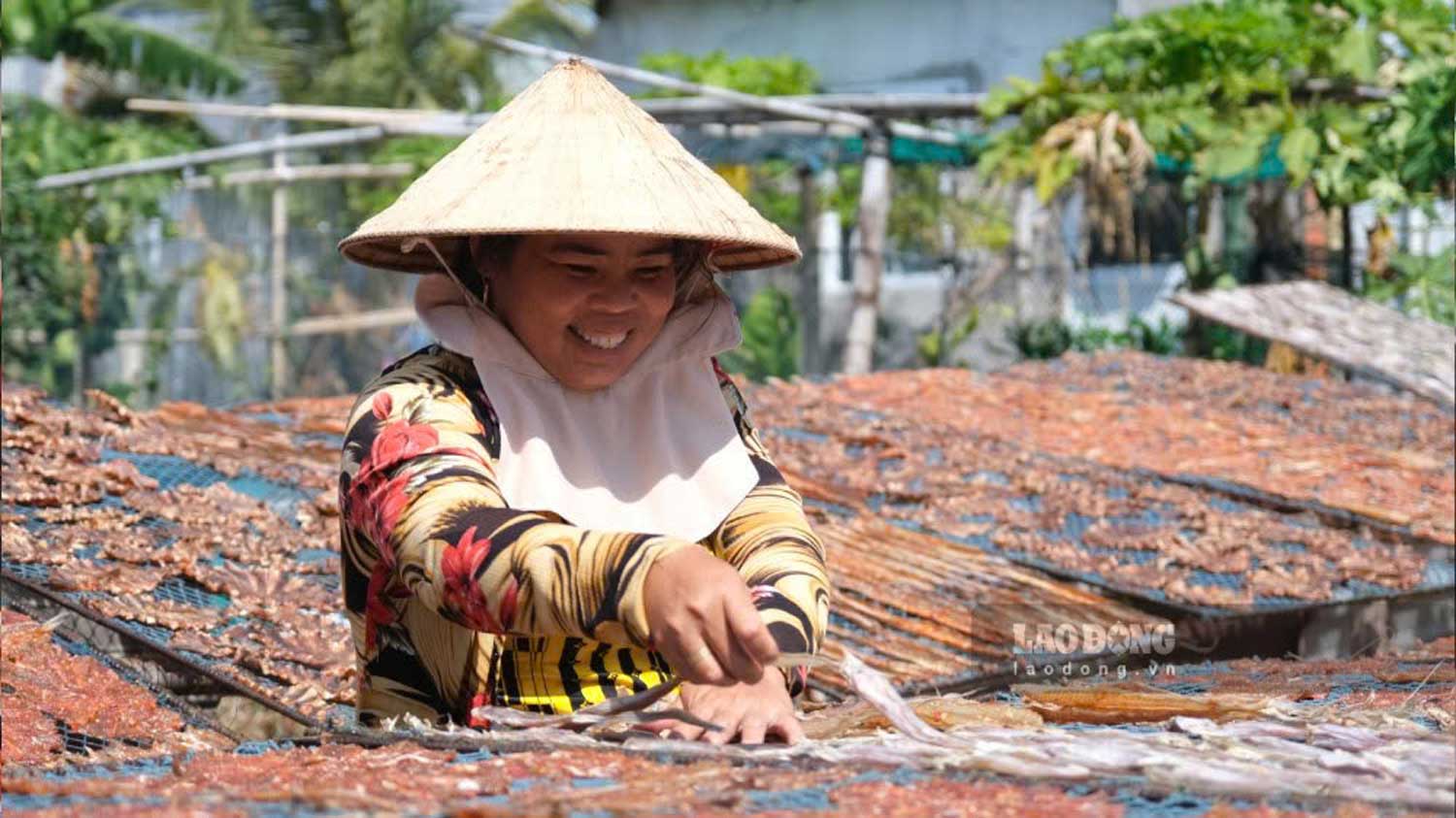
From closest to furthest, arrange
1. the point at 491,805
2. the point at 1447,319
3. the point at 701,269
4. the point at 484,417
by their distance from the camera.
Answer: the point at 491,805 < the point at 484,417 < the point at 701,269 < the point at 1447,319

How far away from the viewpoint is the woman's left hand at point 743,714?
7.23 ft

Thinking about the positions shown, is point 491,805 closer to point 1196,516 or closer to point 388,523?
point 388,523

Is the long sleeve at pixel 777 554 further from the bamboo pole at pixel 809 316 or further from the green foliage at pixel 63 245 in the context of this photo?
the bamboo pole at pixel 809 316

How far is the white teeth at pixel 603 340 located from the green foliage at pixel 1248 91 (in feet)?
31.8

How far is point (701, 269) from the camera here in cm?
277

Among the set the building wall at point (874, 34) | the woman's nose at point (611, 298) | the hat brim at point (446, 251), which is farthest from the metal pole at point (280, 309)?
the woman's nose at point (611, 298)

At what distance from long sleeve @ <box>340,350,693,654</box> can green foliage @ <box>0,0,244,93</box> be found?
1377cm

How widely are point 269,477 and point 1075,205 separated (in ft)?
52.3

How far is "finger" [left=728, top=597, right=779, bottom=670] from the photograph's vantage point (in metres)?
1.92

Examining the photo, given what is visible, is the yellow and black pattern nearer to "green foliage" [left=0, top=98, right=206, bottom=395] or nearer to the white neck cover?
the white neck cover

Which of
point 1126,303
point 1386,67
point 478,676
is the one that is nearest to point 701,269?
point 478,676

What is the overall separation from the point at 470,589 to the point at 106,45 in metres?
16.7

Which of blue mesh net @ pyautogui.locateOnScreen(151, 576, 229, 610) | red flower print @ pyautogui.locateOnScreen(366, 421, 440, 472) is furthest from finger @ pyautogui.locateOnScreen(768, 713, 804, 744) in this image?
blue mesh net @ pyautogui.locateOnScreen(151, 576, 229, 610)

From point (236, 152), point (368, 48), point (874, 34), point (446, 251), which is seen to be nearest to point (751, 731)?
point (446, 251)
